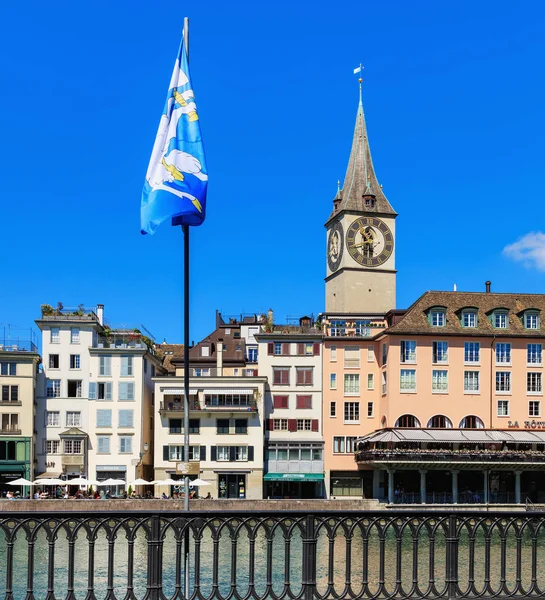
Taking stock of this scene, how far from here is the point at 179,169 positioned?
16.6 meters

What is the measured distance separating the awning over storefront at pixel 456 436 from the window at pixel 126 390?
18.7 meters

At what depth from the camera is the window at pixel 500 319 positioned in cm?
8631

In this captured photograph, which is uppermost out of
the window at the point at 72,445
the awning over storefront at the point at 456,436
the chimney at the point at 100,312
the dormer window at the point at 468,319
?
the chimney at the point at 100,312

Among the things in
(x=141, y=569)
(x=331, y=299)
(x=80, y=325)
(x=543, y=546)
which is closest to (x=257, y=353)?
(x=80, y=325)

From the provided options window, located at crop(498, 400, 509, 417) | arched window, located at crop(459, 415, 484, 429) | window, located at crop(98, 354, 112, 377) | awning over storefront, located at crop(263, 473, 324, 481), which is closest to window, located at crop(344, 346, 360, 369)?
awning over storefront, located at crop(263, 473, 324, 481)

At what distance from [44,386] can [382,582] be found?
7389 centimetres

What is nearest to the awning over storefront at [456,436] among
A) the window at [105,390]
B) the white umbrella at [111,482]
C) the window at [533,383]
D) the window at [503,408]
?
the window at [503,408]

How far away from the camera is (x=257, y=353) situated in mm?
93188

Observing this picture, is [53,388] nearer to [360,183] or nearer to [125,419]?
[125,419]

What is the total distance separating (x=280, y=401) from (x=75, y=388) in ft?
53.8

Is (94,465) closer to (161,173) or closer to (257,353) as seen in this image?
(257,353)

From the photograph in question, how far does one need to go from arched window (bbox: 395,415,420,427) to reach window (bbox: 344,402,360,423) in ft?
13.9

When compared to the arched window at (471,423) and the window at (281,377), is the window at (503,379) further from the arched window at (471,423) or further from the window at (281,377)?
the window at (281,377)

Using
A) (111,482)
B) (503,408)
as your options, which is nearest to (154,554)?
(111,482)
